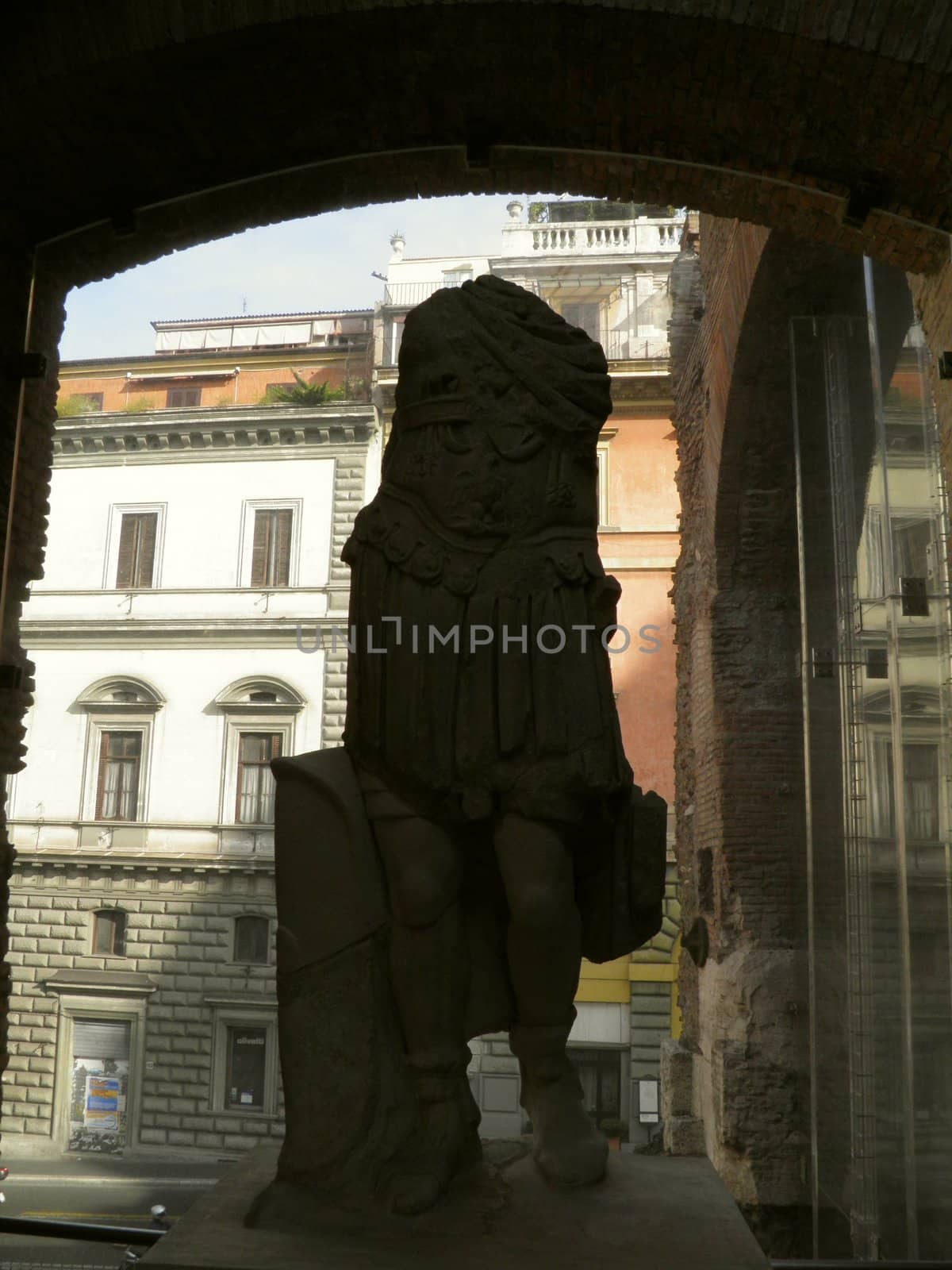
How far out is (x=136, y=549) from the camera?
5500 mm

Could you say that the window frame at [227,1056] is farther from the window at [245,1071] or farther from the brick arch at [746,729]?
the brick arch at [746,729]

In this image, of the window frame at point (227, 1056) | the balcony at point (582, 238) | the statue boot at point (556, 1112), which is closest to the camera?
the statue boot at point (556, 1112)

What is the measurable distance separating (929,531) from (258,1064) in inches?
129

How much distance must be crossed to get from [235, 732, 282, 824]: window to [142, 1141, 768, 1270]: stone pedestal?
2.54 metres

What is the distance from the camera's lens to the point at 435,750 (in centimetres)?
261

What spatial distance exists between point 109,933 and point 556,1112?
9.96 feet

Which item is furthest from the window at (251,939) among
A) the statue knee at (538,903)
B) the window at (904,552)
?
the window at (904,552)

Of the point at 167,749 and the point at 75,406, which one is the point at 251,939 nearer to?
the point at 167,749

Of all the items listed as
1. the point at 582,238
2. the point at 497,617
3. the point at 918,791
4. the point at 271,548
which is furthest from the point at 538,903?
the point at 582,238

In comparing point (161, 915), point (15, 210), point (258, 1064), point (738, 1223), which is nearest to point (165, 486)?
point (15, 210)

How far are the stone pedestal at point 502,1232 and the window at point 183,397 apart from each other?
374cm

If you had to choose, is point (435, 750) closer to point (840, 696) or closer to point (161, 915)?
point (161, 915)

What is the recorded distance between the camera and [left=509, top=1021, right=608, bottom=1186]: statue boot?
2492 mm

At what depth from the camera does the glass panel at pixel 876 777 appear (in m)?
4.93
